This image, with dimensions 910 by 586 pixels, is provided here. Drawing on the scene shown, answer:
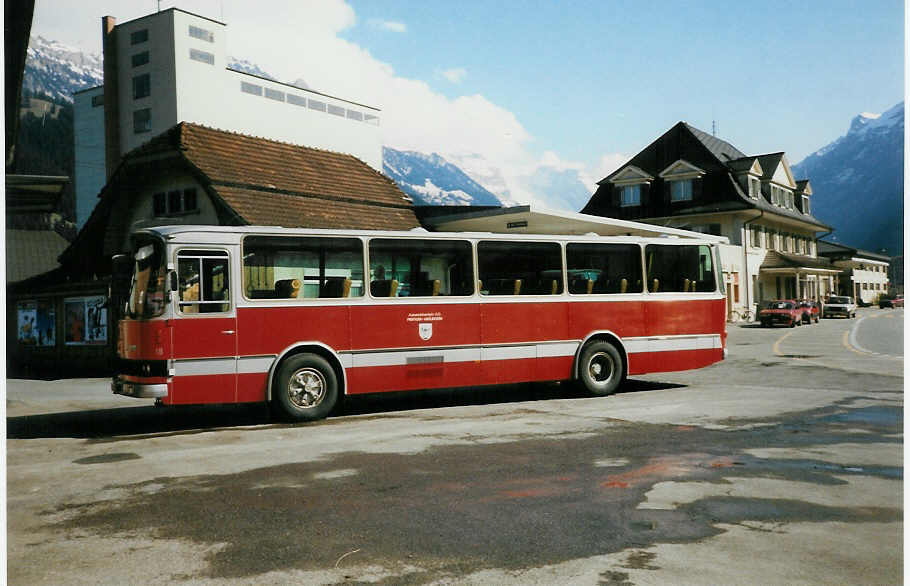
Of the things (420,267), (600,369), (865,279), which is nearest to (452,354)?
(420,267)

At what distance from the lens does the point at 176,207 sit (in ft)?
82.8

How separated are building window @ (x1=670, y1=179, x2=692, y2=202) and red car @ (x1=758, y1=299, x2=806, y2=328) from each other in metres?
14.0

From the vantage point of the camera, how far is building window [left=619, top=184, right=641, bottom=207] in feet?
179

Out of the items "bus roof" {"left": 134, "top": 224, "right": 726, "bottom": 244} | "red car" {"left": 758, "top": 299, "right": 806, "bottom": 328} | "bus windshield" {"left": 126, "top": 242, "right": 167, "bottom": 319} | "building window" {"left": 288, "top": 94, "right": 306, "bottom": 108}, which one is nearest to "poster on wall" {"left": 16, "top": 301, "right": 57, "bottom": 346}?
"bus roof" {"left": 134, "top": 224, "right": 726, "bottom": 244}

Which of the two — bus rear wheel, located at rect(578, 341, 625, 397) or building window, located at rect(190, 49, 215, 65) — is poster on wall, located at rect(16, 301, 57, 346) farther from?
building window, located at rect(190, 49, 215, 65)

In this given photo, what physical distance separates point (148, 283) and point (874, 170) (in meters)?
9.29

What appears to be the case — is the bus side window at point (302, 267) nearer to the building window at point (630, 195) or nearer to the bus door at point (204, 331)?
the bus door at point (204, 331)

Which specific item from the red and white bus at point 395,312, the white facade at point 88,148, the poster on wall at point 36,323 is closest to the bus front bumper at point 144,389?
the red and white bus at point 395,312

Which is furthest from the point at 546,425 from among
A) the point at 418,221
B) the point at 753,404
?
the point at 418,221

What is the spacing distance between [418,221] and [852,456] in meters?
22.9

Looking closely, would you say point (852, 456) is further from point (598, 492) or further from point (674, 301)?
point (674, 301)

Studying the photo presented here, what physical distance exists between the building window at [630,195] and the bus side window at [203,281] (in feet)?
155

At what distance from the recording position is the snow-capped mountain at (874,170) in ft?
24.4

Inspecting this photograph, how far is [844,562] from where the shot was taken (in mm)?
4418
